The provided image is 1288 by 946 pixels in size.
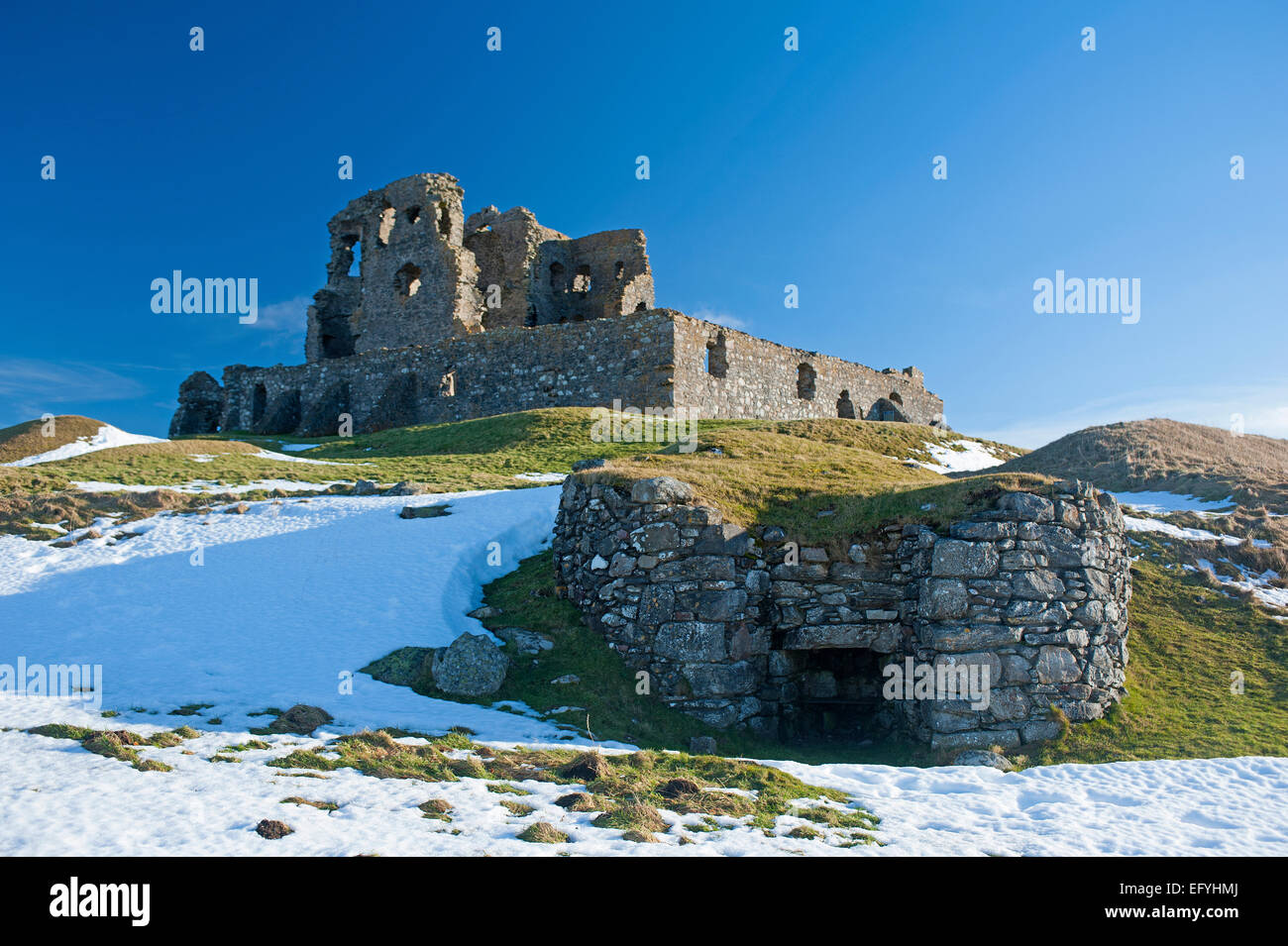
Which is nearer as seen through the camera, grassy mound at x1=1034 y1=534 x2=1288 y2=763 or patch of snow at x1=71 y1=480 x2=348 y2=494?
grassy mound at x1=1034 y1=534 x2=1288 y2=763

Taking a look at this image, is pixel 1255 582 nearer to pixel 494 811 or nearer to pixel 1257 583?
pixel 1257 583

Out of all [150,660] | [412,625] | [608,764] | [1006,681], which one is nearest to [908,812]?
[608,764]

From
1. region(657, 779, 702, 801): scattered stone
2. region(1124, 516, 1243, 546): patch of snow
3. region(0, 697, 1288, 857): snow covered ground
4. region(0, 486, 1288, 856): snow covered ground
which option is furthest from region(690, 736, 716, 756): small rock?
region(1124, 516, 1243, 546): patch of snow

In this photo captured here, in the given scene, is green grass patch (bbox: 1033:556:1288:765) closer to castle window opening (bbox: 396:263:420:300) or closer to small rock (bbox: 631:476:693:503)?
small rock (bbox: 631:476:693:503)

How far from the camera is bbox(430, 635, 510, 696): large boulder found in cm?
1162

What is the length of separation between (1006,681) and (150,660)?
12.2m

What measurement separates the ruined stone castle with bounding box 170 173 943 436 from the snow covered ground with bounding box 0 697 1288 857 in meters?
24.4

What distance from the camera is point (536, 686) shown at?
12.1 m

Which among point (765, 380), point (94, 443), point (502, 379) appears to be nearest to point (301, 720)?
point (94, 443)

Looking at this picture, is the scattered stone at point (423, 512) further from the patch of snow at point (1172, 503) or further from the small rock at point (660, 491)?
the patch of snow at point (1172, 503)

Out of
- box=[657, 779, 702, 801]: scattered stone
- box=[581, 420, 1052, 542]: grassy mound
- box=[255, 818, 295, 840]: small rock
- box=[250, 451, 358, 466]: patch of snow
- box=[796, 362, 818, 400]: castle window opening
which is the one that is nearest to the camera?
box=[255, 818, 295, 840]: small rock

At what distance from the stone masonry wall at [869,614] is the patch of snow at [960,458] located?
1491 cm

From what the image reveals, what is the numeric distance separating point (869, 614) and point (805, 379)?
27.7 meters
